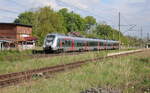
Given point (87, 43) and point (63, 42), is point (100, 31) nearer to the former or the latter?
point (87, 43)

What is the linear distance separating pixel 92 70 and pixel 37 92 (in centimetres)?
660

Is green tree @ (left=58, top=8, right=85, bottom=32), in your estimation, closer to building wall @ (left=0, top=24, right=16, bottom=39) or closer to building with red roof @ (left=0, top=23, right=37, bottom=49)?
building with red roof @ (left=0, top=23, right=37, bottom=49)

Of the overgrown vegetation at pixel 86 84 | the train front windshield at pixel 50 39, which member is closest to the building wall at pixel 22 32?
the train front windshield at pixel 50 39

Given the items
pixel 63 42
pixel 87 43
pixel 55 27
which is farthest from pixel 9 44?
pixel 55 27

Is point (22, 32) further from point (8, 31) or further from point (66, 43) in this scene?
point (66, 43)

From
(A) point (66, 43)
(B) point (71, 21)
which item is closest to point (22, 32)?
(A) point (66, 43)

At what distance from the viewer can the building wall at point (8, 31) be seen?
64.2 meters

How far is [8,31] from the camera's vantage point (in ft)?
214

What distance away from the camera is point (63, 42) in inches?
1394

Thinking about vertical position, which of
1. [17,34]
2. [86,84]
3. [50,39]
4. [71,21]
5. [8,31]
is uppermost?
[71,21]

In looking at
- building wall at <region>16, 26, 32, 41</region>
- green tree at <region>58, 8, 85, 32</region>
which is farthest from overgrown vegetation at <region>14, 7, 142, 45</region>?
building wall at <region>16, 26, 32, 41</region>

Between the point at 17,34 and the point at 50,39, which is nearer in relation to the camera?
the point at 50,39

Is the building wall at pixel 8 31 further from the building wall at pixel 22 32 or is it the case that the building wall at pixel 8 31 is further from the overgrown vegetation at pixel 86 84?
the overgrown vegetation at pixel 86 84

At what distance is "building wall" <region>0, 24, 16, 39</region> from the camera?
211ft
